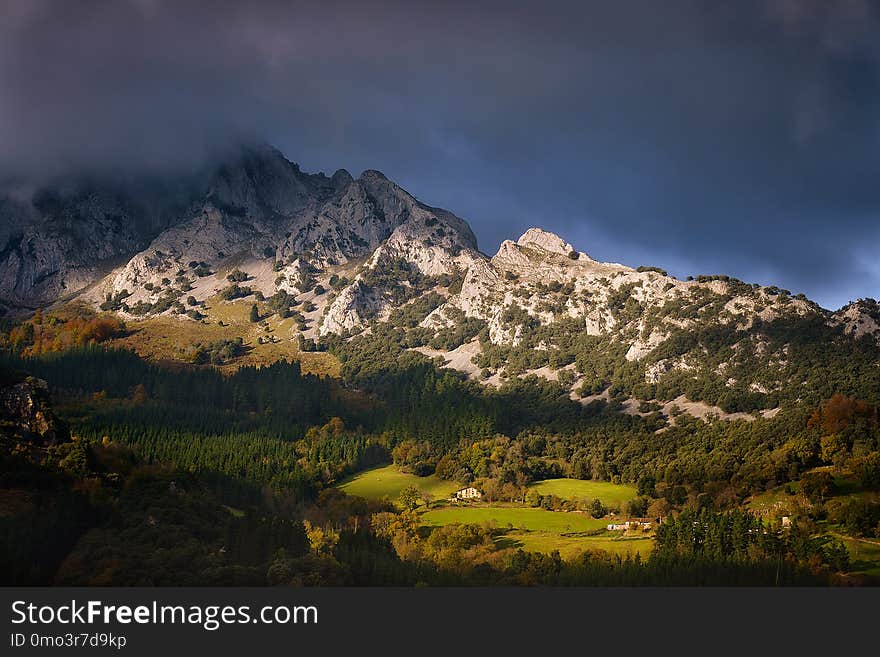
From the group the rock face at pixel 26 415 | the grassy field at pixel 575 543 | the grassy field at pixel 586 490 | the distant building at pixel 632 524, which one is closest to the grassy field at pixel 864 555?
the grassy field at pixel 575 543

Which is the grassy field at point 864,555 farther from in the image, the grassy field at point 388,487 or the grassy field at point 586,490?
the grassy field at point 388,487

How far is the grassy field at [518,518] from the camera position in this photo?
15388 cm

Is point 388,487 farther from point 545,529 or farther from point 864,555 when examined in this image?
point 864,555

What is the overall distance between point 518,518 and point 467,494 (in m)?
26.0

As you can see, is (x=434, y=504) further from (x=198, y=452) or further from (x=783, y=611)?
(x=783, y=611)

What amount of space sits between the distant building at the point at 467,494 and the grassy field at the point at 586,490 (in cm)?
1424

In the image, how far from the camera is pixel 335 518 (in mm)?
157875

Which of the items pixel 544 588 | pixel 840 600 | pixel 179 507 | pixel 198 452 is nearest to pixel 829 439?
pixel 840 600

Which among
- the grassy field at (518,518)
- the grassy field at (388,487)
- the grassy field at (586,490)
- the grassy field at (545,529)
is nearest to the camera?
the grassy field at (545,529)

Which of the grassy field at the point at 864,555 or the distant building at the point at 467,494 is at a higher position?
the distant building at the point at 467,494

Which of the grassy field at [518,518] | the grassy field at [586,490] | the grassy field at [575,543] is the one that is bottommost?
the grassy field at [575,543]

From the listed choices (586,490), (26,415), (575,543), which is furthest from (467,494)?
(26,415)

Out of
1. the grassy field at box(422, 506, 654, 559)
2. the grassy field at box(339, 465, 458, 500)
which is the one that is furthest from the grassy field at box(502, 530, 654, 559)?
the grassy field at box(339, 465, 458, 500)

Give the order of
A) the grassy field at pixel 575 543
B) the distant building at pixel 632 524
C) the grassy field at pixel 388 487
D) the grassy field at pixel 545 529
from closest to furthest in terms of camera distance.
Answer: the grassy field at pixel 575 543 → the grassy field at pixel 545 529 → the distant building at pixel 632 524 → the grassy field at pixel 388 487
